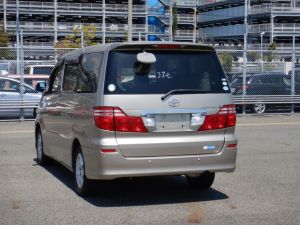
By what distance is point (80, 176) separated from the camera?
741 cm

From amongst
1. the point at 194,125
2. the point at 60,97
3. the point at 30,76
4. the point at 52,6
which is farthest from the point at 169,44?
the point at 52,6

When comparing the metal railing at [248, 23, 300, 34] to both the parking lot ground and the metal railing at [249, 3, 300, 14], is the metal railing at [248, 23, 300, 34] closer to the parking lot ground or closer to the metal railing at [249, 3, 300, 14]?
the metal railing at [249, 3, 300, 14]

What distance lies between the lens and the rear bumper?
669 centimetres

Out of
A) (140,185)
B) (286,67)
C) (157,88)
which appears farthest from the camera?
(286,67)

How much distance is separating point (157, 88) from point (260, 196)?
2046 mm

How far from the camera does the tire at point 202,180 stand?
25.7ft

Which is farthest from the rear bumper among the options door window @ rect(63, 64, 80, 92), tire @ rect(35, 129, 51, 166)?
tire @ rect(35, 129, 51, 166)

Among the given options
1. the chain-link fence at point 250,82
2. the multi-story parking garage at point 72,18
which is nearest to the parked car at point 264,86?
the chain-link fence at point 250,82

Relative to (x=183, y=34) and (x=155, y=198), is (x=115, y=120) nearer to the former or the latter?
(x=155, y=198)

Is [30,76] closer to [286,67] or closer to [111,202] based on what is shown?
[286,67]

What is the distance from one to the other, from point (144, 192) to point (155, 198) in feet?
1.36

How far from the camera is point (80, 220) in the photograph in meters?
6.30

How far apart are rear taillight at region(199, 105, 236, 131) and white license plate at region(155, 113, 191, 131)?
0.21 m

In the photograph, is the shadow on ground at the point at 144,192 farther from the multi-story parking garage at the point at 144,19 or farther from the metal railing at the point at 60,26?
the metal railing at the point at 60,26
